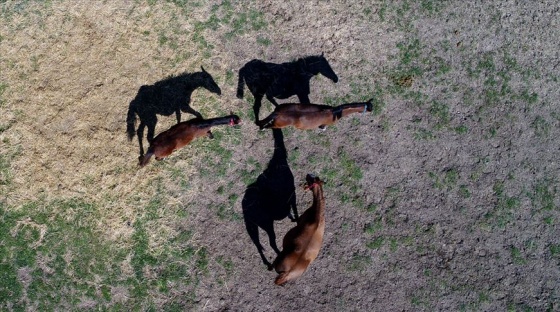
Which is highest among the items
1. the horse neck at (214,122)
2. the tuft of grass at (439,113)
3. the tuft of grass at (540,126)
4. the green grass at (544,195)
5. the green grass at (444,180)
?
the horse neck at (214,122)

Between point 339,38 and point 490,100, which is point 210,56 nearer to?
point 339,38

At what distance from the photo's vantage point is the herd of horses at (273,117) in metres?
7.89

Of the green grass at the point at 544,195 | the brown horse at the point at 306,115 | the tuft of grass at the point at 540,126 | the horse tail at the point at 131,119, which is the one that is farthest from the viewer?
the tuft of grass at the point at 540,126

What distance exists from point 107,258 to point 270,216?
3071 mm

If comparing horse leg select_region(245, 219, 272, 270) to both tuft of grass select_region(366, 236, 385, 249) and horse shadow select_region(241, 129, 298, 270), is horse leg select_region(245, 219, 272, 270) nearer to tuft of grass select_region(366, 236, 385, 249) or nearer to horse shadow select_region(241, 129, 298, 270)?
horse shadow select_region(241, 129, 298, 270)

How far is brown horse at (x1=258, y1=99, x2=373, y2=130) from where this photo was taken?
7996 mm

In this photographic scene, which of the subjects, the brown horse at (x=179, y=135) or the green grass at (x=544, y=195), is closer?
the brown horse at (x=179, y=135)

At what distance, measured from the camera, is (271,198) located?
860 centimetres

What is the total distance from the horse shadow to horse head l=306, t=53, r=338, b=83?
1.42 metres

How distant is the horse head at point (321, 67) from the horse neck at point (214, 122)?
1990 millimetres

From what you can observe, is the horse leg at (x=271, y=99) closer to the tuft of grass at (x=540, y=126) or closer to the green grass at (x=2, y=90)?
the green grass at (x=2, y=90)

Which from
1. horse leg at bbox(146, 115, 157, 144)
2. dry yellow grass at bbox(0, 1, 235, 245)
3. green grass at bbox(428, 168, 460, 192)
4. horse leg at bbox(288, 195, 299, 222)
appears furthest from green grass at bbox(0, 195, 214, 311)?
green grass at bbox(428, 168, 460, 192)

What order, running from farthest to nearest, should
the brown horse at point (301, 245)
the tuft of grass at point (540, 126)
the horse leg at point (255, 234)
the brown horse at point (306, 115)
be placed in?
the tuft of grass at point (540, 126) < the horse leg at point (255, 234) < the brown horse at point (306, 115) < the brown horse at point (301, 245)

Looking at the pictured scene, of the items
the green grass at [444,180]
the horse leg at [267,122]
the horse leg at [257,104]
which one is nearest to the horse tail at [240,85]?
the horse leg at [257,104]
